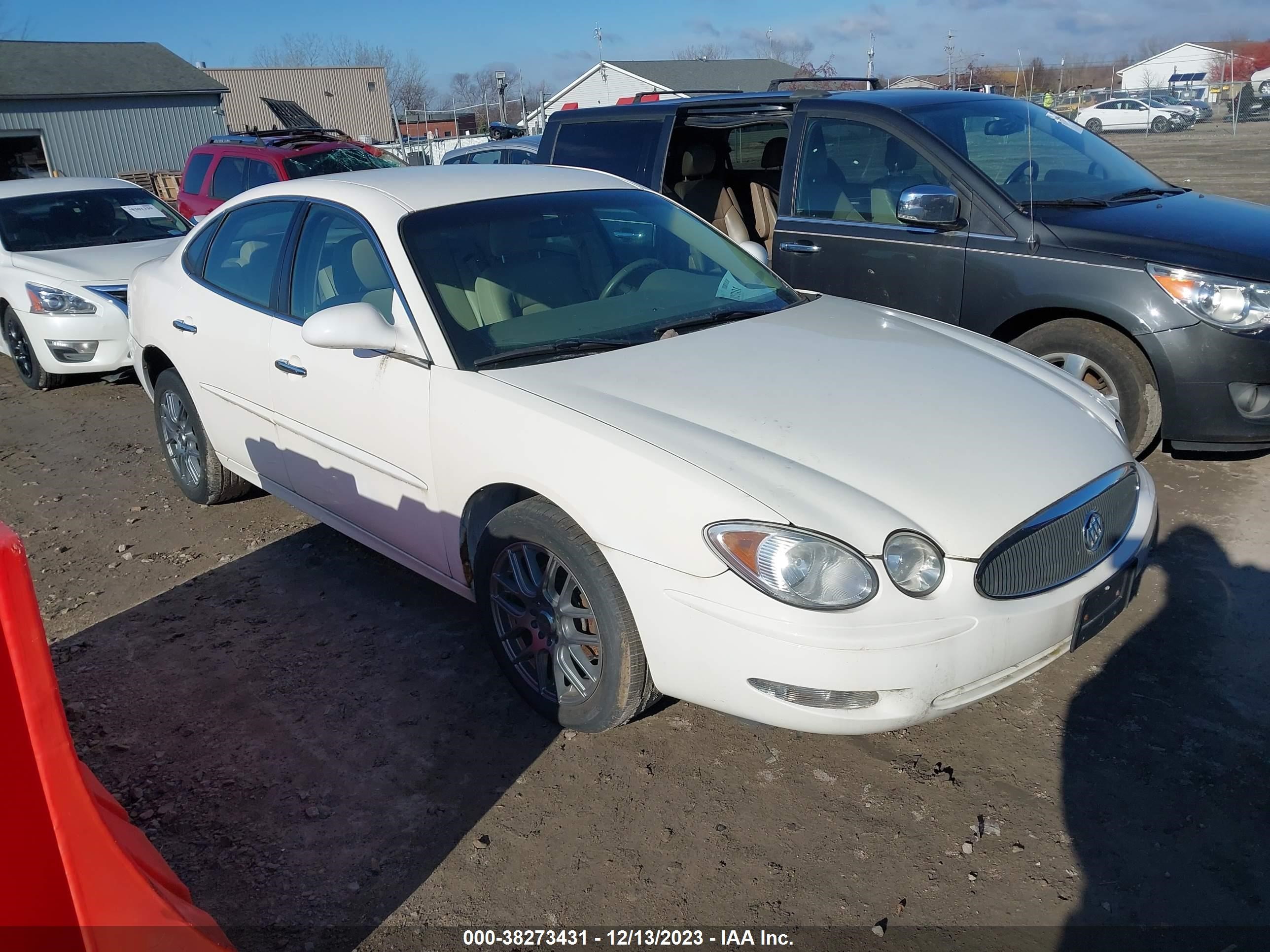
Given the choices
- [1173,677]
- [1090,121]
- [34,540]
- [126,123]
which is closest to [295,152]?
[34,540]

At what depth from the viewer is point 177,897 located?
89.7 inches

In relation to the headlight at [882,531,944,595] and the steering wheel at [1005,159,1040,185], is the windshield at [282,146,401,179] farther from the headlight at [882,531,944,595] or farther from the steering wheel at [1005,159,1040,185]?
the headlight at [882,531,944,595]

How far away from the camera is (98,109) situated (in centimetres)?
3341

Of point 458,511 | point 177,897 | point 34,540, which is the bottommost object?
point 34,540

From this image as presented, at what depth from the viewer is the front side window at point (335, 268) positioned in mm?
3754

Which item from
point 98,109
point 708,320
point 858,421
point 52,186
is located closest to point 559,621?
point 858,421

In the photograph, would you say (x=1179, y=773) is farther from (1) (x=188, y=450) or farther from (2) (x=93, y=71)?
(2) (x=93, y=71)

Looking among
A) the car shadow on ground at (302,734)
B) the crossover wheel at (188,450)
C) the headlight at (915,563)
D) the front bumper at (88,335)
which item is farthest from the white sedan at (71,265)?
the headlight at (915,563)

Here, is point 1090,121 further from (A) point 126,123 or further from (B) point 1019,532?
(B) point 1019,532

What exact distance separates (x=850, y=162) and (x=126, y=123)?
116 feet

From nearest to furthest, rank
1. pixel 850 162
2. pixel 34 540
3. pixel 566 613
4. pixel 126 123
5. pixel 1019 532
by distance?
pixel 1019 532
pixel 566 613
pixel 34 540
pixel 850 162
pixel 126 123

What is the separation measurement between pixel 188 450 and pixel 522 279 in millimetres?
2482

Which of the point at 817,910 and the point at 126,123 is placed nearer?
the point at 817,910

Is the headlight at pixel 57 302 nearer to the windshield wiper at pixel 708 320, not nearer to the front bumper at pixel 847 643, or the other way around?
the windshield wiper at pixel 708 320
